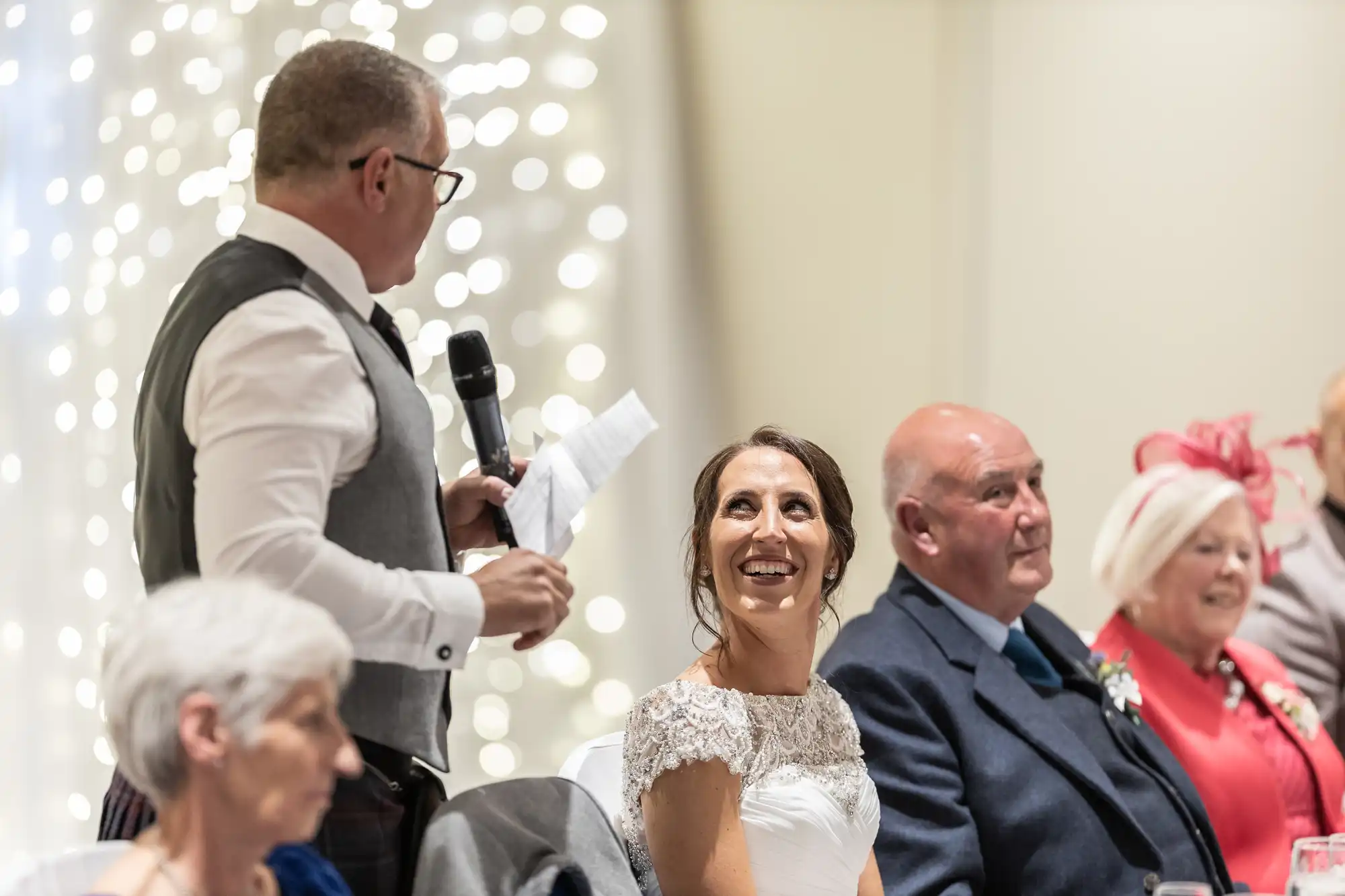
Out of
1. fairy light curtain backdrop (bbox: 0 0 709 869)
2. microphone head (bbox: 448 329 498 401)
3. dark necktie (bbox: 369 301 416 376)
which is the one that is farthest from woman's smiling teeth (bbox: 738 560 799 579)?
fairy light curtain backdrop (bbox: 0 0 709 869)

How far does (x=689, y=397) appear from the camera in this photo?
441 centimetres

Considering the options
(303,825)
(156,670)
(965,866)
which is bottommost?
(965,866)

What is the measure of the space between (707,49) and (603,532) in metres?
1.53

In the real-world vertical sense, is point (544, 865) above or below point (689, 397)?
below

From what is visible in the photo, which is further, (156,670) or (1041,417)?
(1041,417)

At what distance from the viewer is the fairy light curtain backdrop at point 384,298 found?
3.31 m

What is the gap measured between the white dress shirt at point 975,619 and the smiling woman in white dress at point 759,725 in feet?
1.96

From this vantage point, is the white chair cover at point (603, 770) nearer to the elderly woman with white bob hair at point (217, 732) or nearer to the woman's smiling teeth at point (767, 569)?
the woman's smiling teeth at point (767, 569)

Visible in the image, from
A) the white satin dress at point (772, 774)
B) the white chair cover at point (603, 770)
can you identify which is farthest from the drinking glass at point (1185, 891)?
the white chair cover at point (603, 770)

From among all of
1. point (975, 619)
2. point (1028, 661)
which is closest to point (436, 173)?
point (975, 619)

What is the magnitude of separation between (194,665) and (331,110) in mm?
857

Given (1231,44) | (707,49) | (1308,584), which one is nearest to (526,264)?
(707,49)

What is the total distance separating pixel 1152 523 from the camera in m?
3.39

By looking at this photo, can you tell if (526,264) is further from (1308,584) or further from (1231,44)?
(1231,44)
